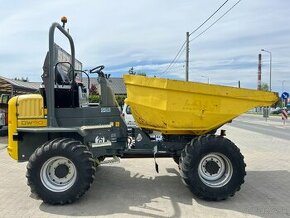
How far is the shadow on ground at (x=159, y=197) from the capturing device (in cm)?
602

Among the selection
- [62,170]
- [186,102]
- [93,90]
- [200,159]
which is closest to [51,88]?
[62,170]

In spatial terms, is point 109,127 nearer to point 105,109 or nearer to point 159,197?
point 105,109

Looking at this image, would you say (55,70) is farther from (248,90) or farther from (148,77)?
(248,90)

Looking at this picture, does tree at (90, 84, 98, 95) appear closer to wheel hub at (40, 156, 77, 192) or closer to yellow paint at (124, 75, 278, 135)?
yellow paint at (124, 75, 278, 135)

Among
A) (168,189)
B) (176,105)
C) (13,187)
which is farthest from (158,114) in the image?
(13,187)

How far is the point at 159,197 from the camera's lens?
22.3ft

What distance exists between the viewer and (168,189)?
7.35 metres

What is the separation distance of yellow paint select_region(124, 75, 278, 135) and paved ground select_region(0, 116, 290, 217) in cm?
126

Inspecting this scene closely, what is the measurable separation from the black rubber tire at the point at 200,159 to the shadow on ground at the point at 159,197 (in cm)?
16

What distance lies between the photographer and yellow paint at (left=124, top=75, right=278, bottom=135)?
6582 millimetres

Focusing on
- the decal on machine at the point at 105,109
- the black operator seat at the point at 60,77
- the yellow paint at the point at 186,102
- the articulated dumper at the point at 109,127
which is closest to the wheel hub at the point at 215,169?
the articulated dumper at the point at 109,127

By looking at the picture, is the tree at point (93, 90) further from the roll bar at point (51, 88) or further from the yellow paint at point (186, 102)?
the roll bar at point (51, 88)

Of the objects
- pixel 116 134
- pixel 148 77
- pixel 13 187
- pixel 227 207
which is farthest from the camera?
pixel 13 187

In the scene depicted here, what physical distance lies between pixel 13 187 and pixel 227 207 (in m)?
4.03
